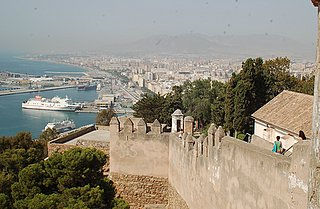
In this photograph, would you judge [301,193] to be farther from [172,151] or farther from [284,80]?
[284,80]

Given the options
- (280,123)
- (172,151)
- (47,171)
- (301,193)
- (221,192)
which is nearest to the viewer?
(301,193)

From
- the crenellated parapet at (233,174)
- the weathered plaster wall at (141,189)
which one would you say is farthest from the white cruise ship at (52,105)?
the crenellated parapet at (233,174)

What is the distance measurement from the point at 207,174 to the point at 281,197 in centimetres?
340

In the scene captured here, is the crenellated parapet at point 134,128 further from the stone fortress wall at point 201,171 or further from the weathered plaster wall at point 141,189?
the weathered plaster wall at point 141,189

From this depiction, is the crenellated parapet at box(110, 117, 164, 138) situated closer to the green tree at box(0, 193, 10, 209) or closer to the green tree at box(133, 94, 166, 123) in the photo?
the green tree at box(0, 193, 10, 209)

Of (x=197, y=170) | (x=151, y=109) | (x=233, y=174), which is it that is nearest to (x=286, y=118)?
(x=197, y=170)

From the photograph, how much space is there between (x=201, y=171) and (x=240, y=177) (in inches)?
94.1

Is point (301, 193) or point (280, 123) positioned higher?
point (301, 193)

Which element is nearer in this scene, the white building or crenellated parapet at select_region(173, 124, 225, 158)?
crenellated parapet at select_region(173, 124, 225, 158)

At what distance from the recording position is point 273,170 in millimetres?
5551

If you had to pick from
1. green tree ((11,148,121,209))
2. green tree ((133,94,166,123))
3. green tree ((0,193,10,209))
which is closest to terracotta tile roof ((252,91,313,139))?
green tree ((11,148,121,209))

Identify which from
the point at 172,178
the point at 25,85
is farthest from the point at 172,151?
the point at 25,85

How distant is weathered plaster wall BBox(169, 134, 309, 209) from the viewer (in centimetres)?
495

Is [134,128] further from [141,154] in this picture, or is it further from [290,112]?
[290,112]
